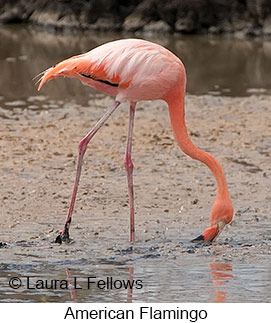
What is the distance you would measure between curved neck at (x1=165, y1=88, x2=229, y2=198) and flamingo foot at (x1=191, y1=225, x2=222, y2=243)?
0.26 metres

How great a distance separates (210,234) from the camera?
18.9 feet

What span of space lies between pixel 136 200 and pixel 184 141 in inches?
51.6

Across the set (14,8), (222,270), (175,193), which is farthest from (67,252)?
(14,8)

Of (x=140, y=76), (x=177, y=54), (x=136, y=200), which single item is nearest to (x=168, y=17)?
(x=177, y=54)

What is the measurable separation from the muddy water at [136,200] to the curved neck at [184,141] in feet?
1.65

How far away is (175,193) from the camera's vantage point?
23.6ft

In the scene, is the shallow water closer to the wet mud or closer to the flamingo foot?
the wet mud

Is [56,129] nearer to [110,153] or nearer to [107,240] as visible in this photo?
[110,153]

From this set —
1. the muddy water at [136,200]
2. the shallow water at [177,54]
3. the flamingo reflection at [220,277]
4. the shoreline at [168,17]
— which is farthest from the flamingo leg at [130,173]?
the shoreline at [168,17]

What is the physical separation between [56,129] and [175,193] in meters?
2.55

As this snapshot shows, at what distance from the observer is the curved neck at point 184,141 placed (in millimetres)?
5746

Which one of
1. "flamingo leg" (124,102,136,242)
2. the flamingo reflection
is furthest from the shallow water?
the flamingo reflection

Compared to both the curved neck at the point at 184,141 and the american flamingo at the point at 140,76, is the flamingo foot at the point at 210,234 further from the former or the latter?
the curved neck at the point at 184,141

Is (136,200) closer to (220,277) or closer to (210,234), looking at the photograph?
(210,234)
